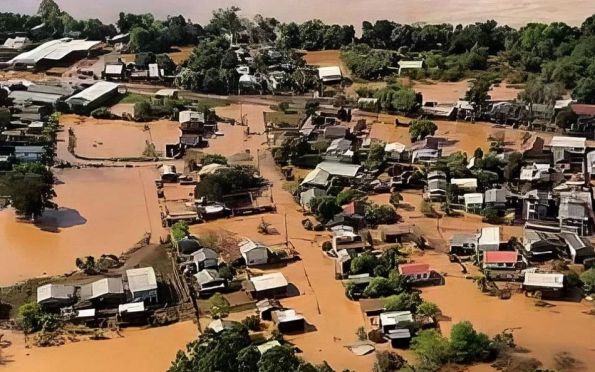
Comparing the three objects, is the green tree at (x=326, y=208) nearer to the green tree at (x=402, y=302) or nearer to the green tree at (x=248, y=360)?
the green tree at (x=402, y=302)

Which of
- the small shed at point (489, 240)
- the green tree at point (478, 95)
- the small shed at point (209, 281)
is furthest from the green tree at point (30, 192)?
the green tree at point (478, 95)

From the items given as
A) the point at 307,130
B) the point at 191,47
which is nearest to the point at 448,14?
the point at 191,47

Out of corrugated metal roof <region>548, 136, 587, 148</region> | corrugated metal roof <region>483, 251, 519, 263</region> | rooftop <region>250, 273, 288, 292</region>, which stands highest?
corrugated metal roof <region>548, 136, 587, 148</region>

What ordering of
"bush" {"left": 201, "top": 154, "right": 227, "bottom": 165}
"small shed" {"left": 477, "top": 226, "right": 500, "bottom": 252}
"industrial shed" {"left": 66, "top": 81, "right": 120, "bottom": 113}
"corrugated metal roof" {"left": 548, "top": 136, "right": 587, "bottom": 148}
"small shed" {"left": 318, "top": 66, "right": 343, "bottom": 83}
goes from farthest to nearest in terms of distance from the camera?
"small shed" {"left": 318, "top": 66, "right": 343, "bottom": 83} → "industrial shed" {"left": 66, "top": 81, "right": 120, "bottom": 113} → "corrugated metal roof" {"left": 548, "top": 136, "right": 587, "bottom": 148} → "bush" {"left": 201, "top": 154, "right": 227, "bottom": 165} → "small shed" {"left": 477, "top": 226, "right": 500, "bottom": 252}

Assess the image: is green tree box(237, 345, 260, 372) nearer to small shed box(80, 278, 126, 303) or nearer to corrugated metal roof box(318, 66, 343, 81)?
small shed box(80, 278, 126, 303)

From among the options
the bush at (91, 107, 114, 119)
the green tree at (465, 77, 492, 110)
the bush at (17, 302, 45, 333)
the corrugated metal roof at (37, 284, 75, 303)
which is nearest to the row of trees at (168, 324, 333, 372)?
the bush at (17, 302, 45, 333)

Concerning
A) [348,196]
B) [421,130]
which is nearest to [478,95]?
[421,130]
